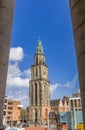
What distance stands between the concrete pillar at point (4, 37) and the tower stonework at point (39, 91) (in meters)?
109

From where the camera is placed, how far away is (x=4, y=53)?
9.00 m

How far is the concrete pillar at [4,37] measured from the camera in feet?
28.5

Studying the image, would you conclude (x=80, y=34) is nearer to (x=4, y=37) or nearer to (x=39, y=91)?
(x=4, y=37)

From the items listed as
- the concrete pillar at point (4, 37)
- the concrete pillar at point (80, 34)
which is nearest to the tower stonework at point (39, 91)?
the concrete pillar at point (4, 37)

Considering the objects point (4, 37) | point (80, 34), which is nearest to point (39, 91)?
point (4, 37)

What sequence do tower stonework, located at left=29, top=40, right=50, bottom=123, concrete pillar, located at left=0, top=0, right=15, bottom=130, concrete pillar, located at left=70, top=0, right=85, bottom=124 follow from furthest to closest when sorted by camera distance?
tower stonework, located at left=29, top=40, right=50, bottom=123
concrete pillar, located at left=0, top=0, right=15, bottom=130
concrete pillar, located at left=70, top=0, right=85, bottom=124

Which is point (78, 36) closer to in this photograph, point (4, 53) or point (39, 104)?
point (4, 53)

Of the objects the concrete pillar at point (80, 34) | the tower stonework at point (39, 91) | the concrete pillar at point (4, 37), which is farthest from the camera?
the tower stonework at point (39, 91)

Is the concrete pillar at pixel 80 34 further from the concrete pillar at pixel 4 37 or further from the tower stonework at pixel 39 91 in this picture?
the tower stonework at pixel 39 91

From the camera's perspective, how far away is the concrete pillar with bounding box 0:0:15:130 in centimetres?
869

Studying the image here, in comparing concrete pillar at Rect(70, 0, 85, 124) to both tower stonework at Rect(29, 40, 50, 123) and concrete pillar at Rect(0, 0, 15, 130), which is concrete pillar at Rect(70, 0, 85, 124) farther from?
tower stonework at Rect(29, 40, 50, 123)

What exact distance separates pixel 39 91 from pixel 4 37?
116399 mm

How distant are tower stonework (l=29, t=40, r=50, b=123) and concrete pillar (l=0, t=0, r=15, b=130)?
108853mm

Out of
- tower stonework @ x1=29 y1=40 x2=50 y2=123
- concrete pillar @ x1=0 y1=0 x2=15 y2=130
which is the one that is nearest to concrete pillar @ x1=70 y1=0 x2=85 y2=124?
concrete pillar @ x1=0 y1=0 x2=15 y2=130
